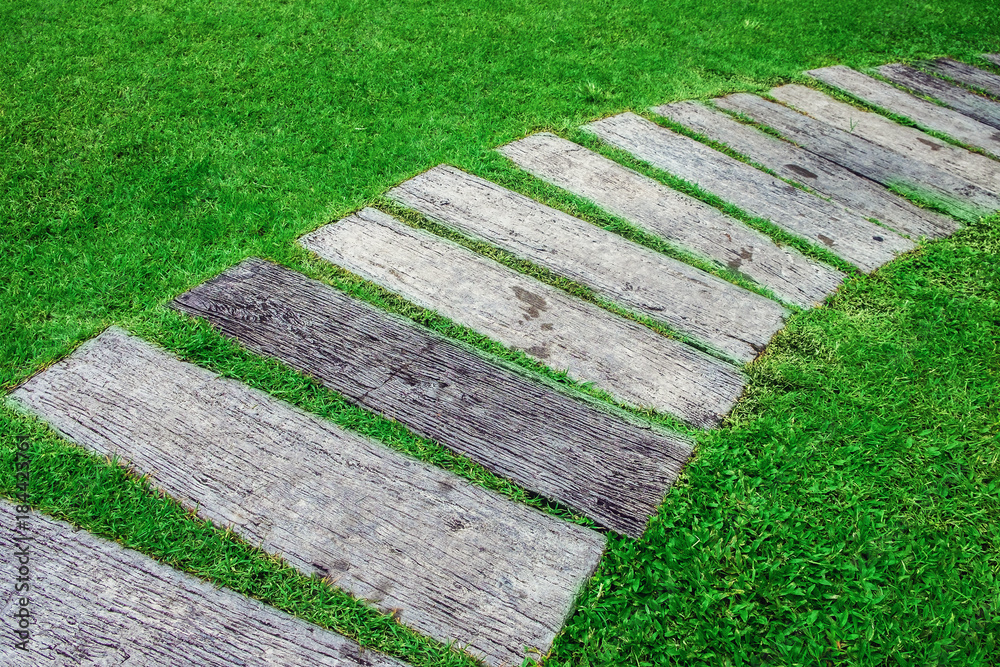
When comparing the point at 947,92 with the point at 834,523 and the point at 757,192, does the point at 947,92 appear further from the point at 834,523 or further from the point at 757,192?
the point at 834,523

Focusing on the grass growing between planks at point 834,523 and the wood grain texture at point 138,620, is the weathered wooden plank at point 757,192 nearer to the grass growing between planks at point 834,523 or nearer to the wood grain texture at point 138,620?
the grass growing between planks at point 834,523

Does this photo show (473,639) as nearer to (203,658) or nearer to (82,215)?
(203,658)

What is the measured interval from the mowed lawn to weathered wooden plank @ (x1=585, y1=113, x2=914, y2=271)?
4.8 inches

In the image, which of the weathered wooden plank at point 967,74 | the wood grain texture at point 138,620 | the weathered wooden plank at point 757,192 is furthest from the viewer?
the weathered wooden plank at point 967,74

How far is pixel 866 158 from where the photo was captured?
322cm

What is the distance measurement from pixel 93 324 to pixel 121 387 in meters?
0.28

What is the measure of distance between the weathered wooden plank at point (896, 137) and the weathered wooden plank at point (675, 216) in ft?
3.56

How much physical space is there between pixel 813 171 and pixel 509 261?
1.52 meters

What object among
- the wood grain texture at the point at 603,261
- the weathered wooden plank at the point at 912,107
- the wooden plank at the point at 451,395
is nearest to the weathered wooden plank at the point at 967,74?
the weathered wooden plank at the point at 912,107

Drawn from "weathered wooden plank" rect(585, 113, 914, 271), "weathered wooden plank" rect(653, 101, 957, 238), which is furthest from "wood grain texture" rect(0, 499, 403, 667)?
"weathered wooden plank" rect(653, 101, 957, 238)

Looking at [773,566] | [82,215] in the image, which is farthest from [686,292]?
[82,215]

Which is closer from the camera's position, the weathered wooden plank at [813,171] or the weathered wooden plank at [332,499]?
the weathered wooden plank at [332,499]

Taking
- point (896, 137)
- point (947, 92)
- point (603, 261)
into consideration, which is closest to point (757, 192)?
point (603, 261)

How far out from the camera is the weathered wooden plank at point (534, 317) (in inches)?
81.9
